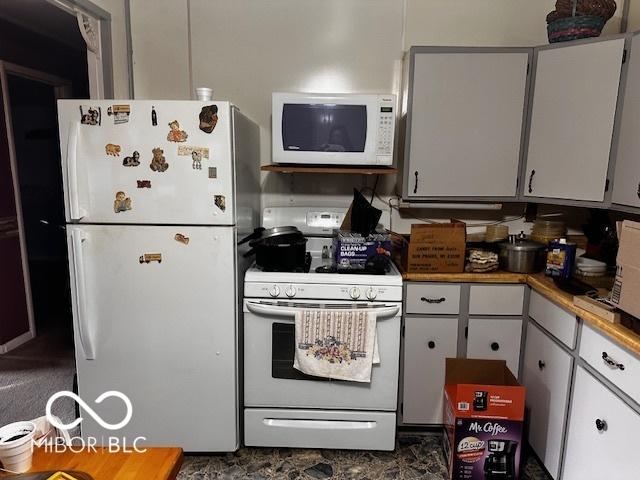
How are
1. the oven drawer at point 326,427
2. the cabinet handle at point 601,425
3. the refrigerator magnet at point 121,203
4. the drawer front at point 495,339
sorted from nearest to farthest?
the cabinet handle at point 601,425
the refrigerator magnet at point 121,203
the oven drawer at point 326,427
the drawer front at point 495,339

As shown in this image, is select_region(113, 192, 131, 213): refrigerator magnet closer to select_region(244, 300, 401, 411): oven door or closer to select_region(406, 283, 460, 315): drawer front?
select_region(244, 300, 401, 411): oven door

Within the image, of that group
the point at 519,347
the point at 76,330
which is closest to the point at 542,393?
the point at 519,347

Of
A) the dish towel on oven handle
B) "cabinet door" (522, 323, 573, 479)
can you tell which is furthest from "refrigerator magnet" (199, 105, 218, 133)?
"cabinet door" (522, 323, 573, 479)

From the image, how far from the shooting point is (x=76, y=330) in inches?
77.7

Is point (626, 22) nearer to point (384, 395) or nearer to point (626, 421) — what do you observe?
point (626, 421)

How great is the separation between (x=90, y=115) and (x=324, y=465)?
194 centimetres

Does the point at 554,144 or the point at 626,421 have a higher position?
the point at 554,144

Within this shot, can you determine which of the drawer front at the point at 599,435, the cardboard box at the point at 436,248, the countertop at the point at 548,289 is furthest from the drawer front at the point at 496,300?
the drawer front at the point at 599,435

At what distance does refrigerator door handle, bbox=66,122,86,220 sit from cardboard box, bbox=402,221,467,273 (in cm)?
156

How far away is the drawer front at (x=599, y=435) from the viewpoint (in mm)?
1438

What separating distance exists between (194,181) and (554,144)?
69.4 inches

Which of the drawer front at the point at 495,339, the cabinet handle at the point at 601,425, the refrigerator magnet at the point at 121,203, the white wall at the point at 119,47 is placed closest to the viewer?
the cabinet handle at the point at 601,425

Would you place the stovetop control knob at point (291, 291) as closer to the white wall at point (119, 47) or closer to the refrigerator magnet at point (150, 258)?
the refrigerator magnet at point (150, 258)

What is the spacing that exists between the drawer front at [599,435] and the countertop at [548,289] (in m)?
0.23
